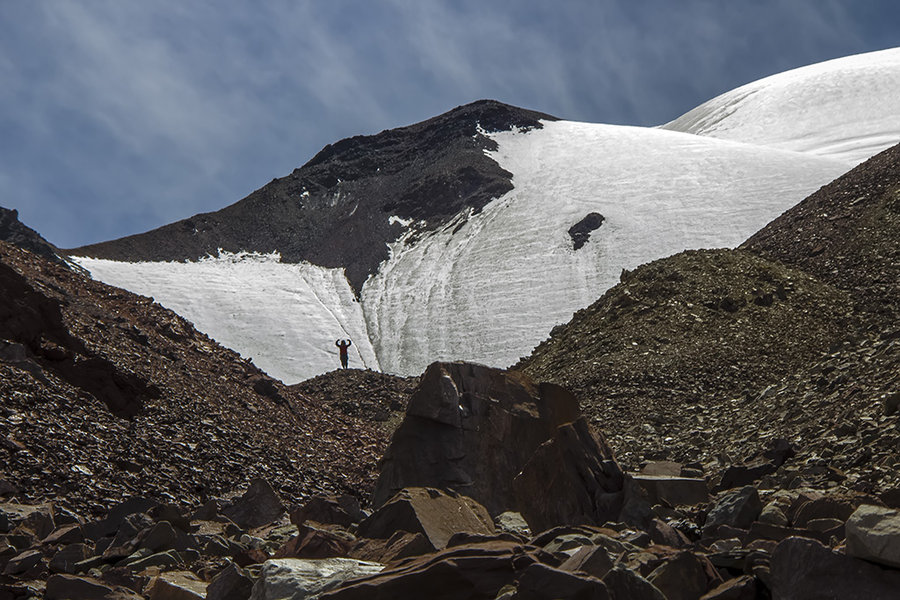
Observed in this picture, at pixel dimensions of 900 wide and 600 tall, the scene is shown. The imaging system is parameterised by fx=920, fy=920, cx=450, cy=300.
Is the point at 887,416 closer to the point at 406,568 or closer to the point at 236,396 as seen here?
the point at 406,568

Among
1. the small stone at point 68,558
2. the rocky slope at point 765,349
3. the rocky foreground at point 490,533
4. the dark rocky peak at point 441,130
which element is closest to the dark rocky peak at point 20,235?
the rocky slope at point 765,349

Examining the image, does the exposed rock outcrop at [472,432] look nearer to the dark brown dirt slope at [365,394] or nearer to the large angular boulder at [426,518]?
the large angular boulder at [426,518]

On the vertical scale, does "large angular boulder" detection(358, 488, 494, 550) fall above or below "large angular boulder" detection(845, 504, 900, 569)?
above

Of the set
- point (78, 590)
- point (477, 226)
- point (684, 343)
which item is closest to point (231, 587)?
point (78, 590)

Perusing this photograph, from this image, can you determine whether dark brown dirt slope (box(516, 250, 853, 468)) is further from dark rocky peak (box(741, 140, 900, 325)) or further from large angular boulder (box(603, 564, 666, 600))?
large angular boulder (box(603, 564, 666, 600))

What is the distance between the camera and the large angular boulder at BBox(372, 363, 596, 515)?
11.6 meters

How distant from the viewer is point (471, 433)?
11852 millimetres

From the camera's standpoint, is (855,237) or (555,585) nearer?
(555,585)

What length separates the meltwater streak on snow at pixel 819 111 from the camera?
253 ft

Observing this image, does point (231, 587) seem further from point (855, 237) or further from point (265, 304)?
point (265, 304)

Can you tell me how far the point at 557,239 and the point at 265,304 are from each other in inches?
745

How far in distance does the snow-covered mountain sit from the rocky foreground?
30.4 metres

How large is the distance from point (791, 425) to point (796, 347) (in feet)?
25.0

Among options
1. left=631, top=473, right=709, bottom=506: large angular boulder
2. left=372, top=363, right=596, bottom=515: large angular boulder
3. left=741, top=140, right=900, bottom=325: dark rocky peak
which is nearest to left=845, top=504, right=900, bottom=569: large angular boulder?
left=631, top=473, right=709, bottom=506: large angular boulder
